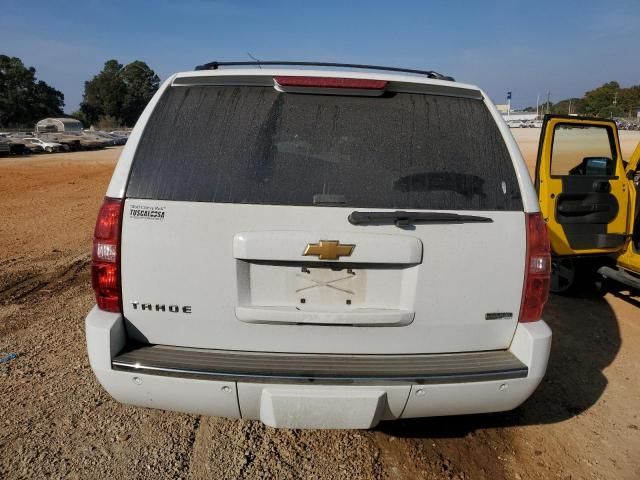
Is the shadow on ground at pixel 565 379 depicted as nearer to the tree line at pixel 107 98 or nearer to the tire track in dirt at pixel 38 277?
the tire track in dirt at pixel 38 277

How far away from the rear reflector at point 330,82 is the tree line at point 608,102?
96089mm

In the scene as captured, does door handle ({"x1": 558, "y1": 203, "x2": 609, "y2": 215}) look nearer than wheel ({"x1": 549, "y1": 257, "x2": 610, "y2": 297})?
Yes

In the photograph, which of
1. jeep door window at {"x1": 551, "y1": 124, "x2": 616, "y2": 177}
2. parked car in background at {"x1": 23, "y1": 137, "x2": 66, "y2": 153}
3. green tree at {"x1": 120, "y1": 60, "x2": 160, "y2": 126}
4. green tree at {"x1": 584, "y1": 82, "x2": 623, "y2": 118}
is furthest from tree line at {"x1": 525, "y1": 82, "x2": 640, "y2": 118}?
jeep door window at {"x1": 551, "y1": 124, "x2": 616, "y2": 177}

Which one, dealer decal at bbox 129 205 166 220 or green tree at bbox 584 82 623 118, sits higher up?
green tree at bbox 584 82 623 118

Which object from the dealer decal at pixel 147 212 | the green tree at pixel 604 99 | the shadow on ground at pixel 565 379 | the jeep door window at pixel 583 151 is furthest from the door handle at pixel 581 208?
the green tree at pixel 604 99

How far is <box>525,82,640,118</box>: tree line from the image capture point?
88.8 m

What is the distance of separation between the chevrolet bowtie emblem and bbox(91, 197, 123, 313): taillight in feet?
2.87

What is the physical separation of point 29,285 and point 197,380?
430 centimetres

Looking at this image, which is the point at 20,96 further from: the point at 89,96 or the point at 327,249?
the point at 327,249

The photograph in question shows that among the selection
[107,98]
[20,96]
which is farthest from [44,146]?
[107,98]

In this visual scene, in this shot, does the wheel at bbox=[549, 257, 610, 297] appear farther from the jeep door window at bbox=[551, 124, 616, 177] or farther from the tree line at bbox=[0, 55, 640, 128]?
the tree line at bbox=[0, 55, 640, 128]

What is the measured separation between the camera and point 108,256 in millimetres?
2258

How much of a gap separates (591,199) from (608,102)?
111069 millimetres

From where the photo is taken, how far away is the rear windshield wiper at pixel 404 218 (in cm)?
218
